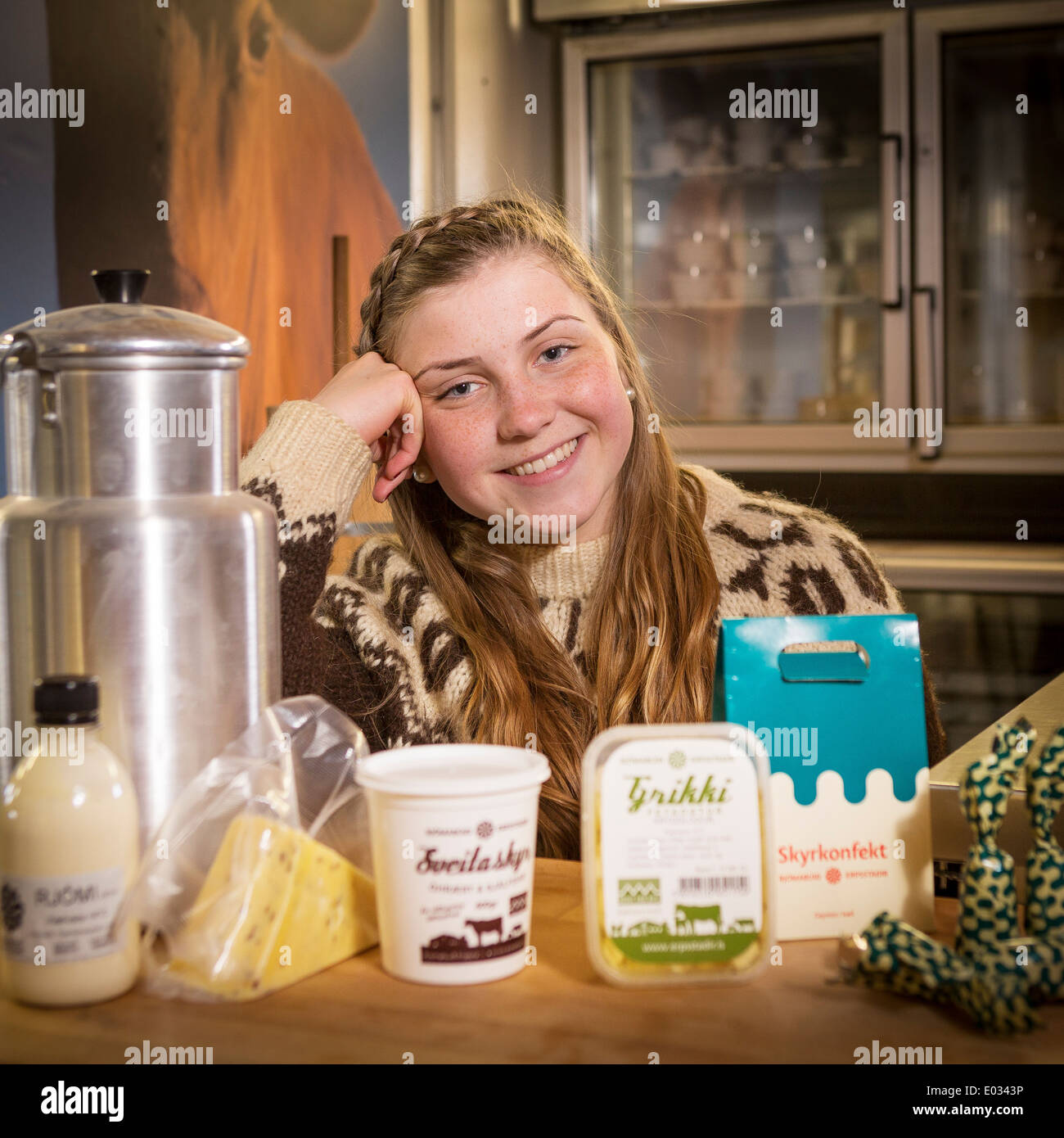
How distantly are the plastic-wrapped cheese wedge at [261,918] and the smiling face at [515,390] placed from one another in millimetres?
768

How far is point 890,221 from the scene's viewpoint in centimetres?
285

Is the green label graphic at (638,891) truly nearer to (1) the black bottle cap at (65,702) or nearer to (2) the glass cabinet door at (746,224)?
(1) the black bottle cap at (65,702)

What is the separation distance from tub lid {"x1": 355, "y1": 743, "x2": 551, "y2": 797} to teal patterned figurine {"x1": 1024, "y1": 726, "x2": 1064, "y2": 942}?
25 centimetres

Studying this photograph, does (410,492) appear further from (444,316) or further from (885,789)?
(885,789)

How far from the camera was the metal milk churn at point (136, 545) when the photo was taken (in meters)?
0.70

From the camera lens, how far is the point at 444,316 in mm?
1405

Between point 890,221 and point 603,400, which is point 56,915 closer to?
point 603,400

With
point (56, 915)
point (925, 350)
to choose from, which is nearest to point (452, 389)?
point (56, 915)

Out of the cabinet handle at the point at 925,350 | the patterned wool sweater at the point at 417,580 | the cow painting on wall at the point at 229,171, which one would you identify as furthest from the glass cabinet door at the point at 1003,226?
the patterned wool sweater at the point at 417,580

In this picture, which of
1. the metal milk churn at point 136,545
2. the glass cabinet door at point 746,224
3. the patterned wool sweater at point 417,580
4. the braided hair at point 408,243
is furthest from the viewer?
the glass cabinet door at point 746,224

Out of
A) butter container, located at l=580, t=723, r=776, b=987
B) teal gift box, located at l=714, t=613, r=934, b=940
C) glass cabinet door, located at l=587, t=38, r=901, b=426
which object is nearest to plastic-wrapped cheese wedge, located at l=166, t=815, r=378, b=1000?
butter container, located at l=580, t=723, r=776, b=987

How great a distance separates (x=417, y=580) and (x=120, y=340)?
0.84 metres

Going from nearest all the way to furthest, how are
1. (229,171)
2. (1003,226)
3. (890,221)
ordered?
(229,171) → (890,221) → (1003,226)
